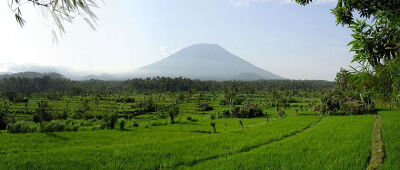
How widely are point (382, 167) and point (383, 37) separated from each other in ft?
22.4

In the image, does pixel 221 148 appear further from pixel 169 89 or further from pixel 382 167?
pixel 169 89

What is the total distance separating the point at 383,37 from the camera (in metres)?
3.78

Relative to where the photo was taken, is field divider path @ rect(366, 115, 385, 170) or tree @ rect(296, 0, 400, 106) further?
field divider path @ rect(366, 115, 385, 170)

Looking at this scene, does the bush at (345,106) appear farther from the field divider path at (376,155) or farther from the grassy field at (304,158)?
the grassy field at (304,158)

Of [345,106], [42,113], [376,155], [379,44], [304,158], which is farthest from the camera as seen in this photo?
[42,113]

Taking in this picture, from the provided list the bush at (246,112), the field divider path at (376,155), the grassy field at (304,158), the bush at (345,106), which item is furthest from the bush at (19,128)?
the bush at (345,106)

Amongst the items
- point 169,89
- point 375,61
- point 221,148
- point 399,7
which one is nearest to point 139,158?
point 221,148

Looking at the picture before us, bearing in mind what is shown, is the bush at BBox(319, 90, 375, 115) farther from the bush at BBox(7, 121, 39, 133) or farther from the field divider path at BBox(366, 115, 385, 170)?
the bush at BBox(7, 121, 39, 133)

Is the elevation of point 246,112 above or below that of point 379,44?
below

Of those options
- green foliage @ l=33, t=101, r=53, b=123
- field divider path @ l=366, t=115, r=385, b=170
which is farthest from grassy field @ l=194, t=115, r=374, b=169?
green foliage @ l=33, t=101, r=53, b=123

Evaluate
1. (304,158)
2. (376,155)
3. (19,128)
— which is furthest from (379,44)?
(19,128)

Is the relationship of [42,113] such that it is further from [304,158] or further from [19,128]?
[304,158]

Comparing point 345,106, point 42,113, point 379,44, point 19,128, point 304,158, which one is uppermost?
point 379,44

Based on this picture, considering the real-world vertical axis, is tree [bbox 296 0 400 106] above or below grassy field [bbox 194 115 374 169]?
above
